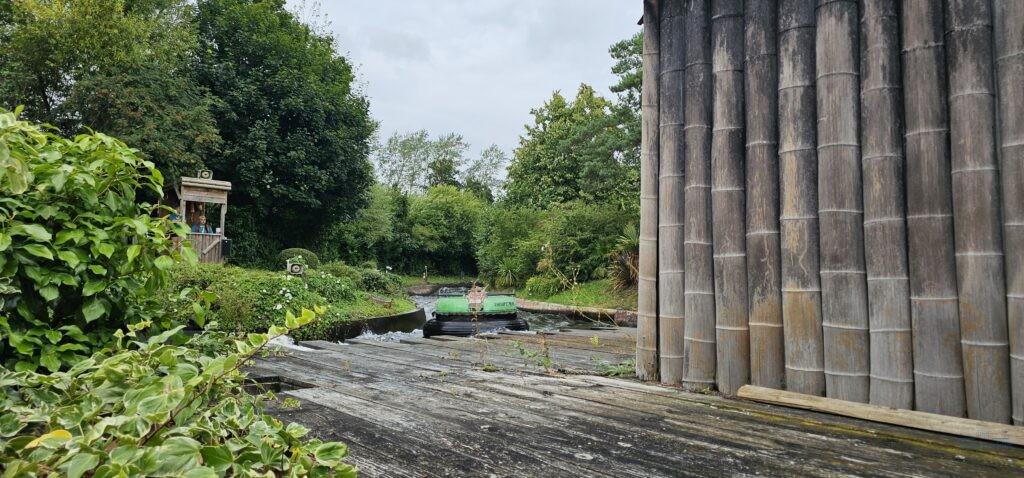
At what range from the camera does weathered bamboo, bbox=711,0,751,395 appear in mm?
2920

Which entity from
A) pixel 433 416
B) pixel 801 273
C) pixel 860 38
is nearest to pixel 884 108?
pixel 860 38

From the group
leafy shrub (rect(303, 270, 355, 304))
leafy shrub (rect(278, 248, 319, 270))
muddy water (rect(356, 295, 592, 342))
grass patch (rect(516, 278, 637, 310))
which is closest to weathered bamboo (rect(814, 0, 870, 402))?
muddy water (rect(356, 295, 592, 342))

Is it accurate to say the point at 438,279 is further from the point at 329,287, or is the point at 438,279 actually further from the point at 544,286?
the point at 329,287

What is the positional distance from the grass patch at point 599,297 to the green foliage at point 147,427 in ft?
40.5

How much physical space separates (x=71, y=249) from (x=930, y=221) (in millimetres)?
2991

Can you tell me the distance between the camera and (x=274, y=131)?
57.3ft

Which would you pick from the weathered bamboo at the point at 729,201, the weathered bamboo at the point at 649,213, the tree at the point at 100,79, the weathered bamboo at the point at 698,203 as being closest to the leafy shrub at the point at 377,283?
the tree at the point at 100,79

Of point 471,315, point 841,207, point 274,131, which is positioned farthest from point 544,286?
point 841,207

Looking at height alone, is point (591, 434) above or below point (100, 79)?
below

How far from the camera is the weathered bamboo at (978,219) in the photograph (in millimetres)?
2215

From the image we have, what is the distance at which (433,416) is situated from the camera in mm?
2521

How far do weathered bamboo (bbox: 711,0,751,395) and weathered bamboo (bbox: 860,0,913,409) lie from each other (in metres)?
0.56

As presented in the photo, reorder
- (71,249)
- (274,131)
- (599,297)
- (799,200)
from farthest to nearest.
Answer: (274,131)
(599,297)
(799,200)
(71,249)

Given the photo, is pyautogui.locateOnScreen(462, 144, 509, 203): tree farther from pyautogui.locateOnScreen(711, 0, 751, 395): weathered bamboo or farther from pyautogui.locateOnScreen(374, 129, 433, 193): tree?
pyautogui.locateOnScreen(711, 0, 751, 395): weathered bamboo
